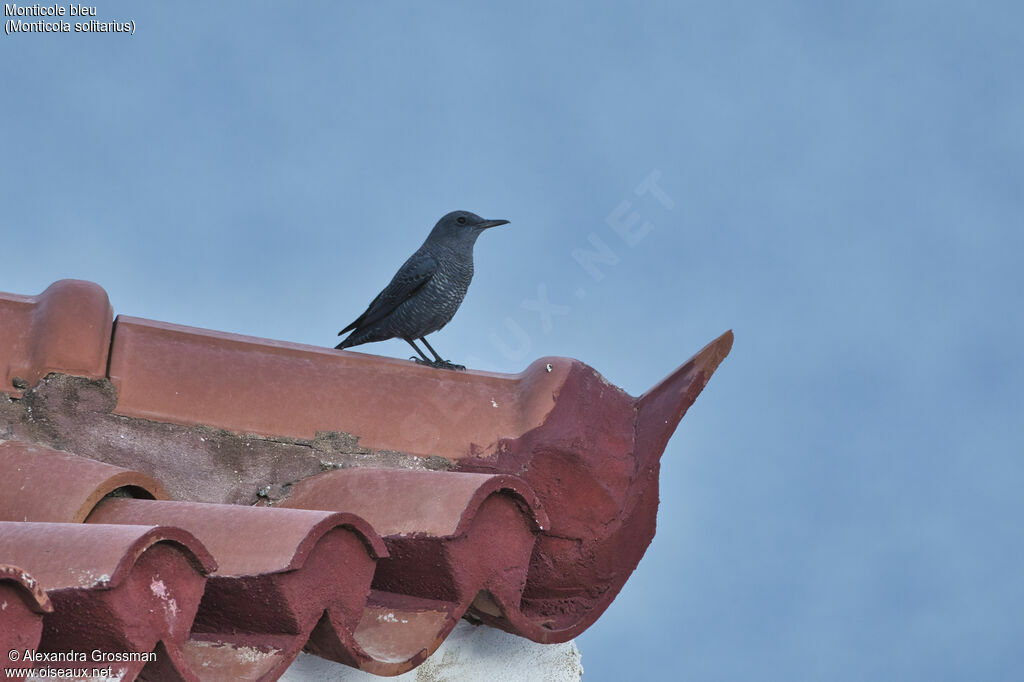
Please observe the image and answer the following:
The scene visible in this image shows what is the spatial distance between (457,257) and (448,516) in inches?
111

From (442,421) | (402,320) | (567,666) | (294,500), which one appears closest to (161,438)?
(294,500)

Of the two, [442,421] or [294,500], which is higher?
[442,421]

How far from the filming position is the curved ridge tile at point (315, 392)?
317 cm

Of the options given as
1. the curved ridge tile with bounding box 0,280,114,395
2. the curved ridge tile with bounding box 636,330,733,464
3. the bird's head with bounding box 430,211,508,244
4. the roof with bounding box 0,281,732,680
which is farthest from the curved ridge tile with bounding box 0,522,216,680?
the bird's head with bounding box 430,211,508,244

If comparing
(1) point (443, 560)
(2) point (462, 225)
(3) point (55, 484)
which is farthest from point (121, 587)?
(2) point (462, 225)

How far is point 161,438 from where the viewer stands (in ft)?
10.1

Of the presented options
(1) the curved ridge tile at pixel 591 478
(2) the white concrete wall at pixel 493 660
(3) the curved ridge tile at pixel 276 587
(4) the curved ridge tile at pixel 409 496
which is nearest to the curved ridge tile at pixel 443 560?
(4) the curved ridge tile at pixel 409 496

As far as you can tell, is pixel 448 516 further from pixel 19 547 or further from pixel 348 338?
pixel 348 338

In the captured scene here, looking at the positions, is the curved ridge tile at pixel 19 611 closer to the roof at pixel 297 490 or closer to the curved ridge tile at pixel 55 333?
the roof at pixel 297 490

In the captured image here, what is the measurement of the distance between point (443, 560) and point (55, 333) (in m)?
1.28

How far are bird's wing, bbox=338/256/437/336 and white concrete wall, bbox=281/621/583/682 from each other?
232 cm

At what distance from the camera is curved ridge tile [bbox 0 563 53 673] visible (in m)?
1.60

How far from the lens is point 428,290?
5145 mm

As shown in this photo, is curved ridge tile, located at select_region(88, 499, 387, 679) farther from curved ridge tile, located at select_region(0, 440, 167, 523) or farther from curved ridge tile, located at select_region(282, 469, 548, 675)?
curved ridge tile, located at select_region(0, 440, 167, 523)
